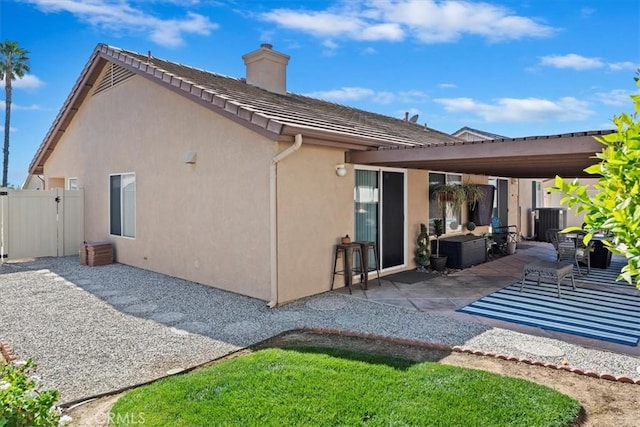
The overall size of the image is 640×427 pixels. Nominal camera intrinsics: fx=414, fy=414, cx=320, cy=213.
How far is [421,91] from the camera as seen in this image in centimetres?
2148

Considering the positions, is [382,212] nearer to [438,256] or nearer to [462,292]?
[438,256]

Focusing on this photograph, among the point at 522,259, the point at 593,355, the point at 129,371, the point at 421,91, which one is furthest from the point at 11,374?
the point at 421,91

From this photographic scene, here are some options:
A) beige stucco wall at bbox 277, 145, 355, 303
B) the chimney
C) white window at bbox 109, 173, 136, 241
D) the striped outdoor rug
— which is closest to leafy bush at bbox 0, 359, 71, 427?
beige stucco wall at bbox 277, 145, 355, 303

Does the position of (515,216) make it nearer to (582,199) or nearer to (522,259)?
(522,259)

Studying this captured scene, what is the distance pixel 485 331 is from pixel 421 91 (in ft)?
58.0

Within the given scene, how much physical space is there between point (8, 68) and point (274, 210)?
30084 mm

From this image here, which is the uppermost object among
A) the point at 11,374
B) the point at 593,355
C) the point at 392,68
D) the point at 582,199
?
the point at 392,68

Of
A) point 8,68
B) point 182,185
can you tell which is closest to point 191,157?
point 182,185

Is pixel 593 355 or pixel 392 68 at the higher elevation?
pixel 392 68

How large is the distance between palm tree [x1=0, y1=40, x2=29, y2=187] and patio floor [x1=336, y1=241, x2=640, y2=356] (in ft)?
96.5

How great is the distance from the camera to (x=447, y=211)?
39.8ft

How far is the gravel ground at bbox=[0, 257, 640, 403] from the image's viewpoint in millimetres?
4770

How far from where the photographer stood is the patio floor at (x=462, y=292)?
5887mm

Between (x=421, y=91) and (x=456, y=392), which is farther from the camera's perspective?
(x=421, y=91)
